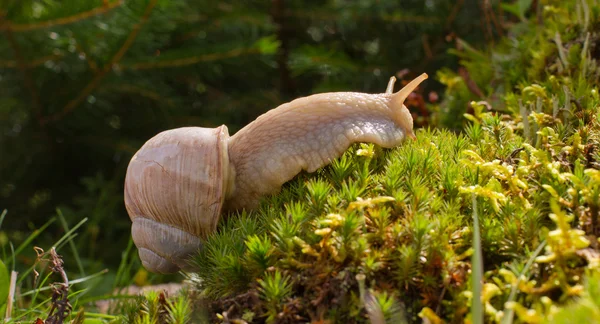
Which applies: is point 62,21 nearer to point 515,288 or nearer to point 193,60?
point 193,60

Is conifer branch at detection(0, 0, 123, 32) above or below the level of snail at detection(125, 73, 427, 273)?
above

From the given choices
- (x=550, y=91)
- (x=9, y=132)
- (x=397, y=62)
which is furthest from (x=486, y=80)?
(x=9, y=132)

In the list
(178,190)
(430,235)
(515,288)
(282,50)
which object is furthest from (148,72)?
(515,288)

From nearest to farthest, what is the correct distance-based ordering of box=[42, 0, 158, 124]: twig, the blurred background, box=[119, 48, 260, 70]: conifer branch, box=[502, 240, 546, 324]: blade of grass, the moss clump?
1. box=[502, 240, 546, 324]: blade of grass
2. the moss clump
3. box=[42, 0, 158, 124]: twig
4. the blurred background
5. box=[119, 48, 260, 70]: conifer branch

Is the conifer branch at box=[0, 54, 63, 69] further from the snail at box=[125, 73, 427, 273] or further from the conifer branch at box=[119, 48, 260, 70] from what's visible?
the snail at box=[125, 73, 427, 273]

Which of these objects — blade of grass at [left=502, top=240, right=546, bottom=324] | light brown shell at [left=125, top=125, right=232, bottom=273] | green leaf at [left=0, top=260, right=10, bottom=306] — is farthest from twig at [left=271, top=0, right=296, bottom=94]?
blade of grass at [left=502, top=240, right=546, bottom=324]

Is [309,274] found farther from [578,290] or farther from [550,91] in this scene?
[550,91]

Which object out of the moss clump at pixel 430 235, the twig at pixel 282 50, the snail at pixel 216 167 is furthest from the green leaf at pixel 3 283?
the twig at pixel 282 50
